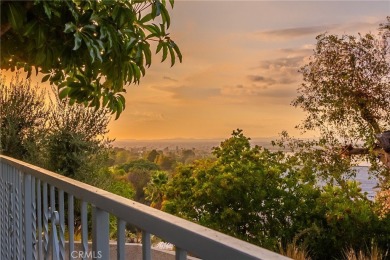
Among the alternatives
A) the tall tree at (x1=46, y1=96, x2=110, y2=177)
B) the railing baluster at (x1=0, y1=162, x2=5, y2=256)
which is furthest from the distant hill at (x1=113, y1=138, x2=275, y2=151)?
the railing baluster at (x1=0, y1=162, x2=5, y2=256)

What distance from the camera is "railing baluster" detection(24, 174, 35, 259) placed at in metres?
1.82

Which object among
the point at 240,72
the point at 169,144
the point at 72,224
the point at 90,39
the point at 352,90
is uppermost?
the point at 240,72

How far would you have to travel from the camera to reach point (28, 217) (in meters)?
1.85

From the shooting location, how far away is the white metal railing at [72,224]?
624 mm

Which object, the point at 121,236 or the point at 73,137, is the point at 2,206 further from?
the point at 73,137

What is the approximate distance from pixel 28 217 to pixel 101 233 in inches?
36.5

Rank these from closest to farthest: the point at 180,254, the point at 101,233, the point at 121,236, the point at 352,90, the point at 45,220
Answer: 1. the point at 180,254
2. the point at 121,236
3. the point at 101,233
4. the point at 45,220
5. the point at 352,90

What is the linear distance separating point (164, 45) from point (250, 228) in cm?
515

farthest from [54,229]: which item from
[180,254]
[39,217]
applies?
[180,254]

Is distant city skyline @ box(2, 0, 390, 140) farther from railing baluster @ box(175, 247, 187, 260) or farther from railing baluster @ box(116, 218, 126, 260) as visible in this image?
railing baluster @ box(175, 247, 187, 260)

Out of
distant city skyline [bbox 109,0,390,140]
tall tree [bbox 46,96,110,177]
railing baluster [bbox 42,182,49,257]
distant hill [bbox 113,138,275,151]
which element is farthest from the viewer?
distant city skyline [bbox 109,0,390,140]

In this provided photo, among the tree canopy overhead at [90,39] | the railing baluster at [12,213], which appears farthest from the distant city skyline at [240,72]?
the tree canopy overhead at [90,39]

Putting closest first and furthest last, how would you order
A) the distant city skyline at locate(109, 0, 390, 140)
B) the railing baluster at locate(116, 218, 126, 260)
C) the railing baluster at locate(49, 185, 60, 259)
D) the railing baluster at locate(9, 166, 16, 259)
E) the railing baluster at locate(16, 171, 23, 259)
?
the railing baluster at locate(116, 218, 126, 260) → the railing baluster at locate(49, 185, 60, 259) → the railing baluster at locate(16, 171, 23, 259) → the railing baluster at locate(9, 166, 16, 259) → the distant city skyline at locate(109, 0, 390, 140)

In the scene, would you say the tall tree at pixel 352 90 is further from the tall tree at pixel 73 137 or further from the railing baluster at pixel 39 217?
the railing baluster at pixel 39 217
